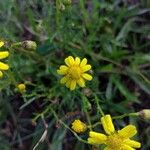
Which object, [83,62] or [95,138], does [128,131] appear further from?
[83,62]

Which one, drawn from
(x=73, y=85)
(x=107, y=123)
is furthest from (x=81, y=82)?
(x=107, y=123)

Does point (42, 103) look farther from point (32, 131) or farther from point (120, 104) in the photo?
point (120, 104)

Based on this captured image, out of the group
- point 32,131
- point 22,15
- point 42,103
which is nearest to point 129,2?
point 22,15

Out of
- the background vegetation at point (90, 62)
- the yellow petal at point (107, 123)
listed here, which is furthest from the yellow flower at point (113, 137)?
the background vegetation at point (90, 62)

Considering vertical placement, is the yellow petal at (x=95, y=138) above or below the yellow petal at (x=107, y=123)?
below

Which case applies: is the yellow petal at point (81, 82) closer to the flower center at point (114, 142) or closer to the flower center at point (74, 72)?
the flower center at point (74, 72)

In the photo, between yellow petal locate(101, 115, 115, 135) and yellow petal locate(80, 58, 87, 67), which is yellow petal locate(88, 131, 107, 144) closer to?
yellow petal locate(101, 115, 115, 135)
